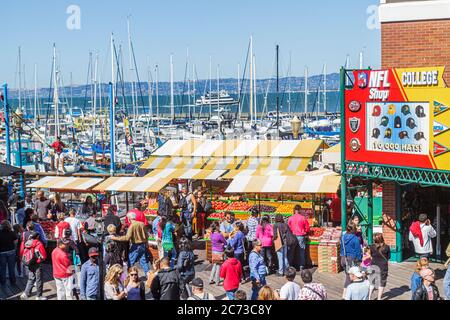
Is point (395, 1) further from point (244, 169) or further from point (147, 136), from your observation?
point (147, 136)

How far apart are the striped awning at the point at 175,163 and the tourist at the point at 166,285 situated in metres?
13.9

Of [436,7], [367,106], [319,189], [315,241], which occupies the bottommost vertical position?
[315,241]

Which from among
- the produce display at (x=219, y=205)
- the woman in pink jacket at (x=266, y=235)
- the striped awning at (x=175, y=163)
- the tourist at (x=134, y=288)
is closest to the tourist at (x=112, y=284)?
the tourist at (x=134, y=288)

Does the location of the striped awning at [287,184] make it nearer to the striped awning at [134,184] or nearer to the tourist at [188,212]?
the tourist at [188,212]

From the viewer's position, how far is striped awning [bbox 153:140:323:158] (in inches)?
1015

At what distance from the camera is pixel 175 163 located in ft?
88.0

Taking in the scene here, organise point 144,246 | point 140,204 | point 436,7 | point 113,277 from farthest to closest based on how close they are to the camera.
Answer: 1. point 140,204
2. point 436,7
3. point 144,246
4. point 113,277

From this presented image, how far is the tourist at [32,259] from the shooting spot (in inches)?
587

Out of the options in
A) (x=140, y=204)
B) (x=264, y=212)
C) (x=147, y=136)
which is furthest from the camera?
(x=147, y=136)

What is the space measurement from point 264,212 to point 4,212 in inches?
310

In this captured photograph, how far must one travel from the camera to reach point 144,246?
1688cm

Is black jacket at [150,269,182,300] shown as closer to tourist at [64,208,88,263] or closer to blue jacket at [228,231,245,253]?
blue jacket at [228,231,245,253]

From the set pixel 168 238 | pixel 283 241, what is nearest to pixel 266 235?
pixel 283 241
